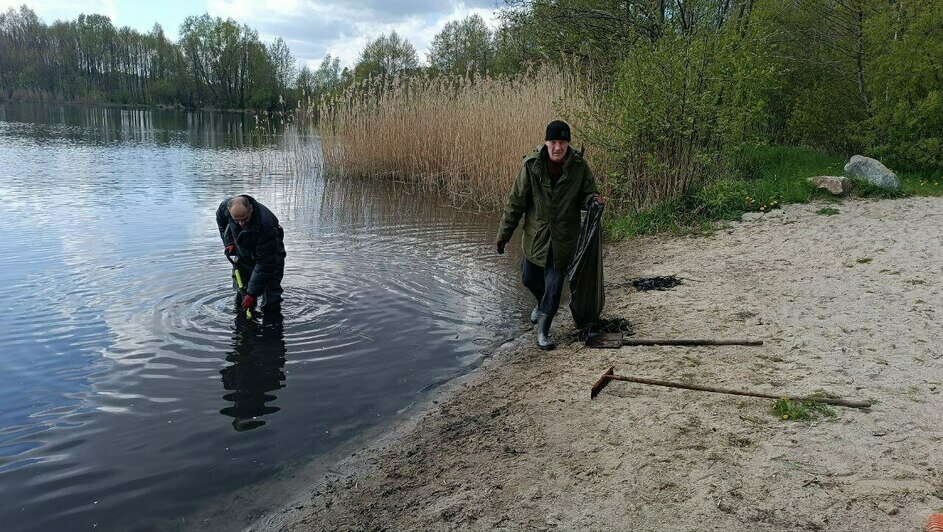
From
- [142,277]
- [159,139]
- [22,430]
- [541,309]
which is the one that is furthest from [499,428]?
[159,139]

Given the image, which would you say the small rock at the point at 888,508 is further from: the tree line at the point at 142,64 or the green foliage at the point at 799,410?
the tree line at the point at 142,64

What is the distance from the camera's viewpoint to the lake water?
152 inches

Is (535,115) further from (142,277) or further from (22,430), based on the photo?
(22,430)

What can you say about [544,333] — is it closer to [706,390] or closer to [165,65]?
[706,390]

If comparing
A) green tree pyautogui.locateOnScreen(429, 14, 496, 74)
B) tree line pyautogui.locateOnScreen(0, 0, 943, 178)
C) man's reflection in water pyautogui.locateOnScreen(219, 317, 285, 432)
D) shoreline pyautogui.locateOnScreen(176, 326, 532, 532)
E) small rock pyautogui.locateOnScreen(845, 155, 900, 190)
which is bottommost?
shoreline pyautogui.locateOnScreen(176, 326, 532, 532)

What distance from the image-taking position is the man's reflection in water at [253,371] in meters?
4.66

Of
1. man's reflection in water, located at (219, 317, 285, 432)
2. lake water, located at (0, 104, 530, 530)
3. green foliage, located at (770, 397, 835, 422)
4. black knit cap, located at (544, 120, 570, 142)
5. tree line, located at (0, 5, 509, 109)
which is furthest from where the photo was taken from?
tree line, located at (0, 5, 509, 109)

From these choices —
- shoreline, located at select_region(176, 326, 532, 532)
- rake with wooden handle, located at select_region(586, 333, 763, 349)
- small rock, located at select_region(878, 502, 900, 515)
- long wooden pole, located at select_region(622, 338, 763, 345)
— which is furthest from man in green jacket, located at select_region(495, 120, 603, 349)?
small rock, located at select_region(878, 502, 900, 515)

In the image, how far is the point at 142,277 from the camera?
7.66 meters

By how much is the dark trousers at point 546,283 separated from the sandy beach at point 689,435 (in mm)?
412

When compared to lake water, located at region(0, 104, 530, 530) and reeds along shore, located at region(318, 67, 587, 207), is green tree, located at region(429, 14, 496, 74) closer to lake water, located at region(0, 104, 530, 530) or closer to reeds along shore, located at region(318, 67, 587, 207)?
reeds along shore, located at region(318, 67, 587, 207)

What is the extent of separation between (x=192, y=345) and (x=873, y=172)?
1105 cm

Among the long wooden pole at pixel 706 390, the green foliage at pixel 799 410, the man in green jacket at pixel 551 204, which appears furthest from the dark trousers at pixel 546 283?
the green foliage at pixel 799 410

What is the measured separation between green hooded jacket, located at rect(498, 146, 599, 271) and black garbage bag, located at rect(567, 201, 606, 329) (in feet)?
0.25
